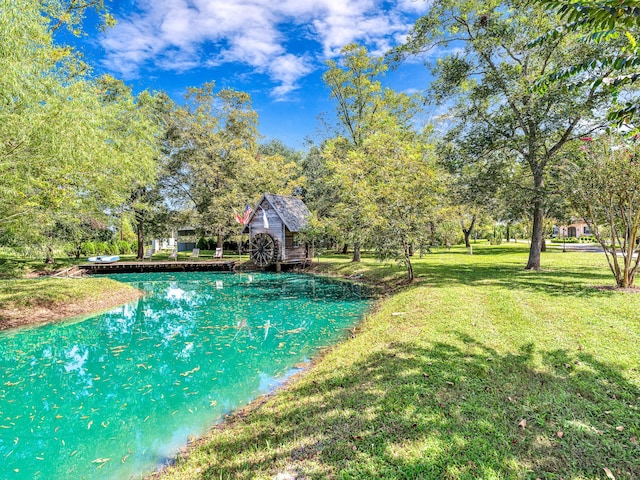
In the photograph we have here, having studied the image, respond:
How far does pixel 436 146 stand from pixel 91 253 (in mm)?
32563

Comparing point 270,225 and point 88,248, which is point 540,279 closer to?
point 270,225

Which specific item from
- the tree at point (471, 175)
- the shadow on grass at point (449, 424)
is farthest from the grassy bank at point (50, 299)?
the tree at point (471, 175)

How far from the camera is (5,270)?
59.1 feet

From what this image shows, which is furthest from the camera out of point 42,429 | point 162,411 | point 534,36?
point 534,36

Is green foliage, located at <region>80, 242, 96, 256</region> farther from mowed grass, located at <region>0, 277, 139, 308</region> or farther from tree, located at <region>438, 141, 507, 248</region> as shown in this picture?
tree, located at <region>438, 141, 507, 248</region>

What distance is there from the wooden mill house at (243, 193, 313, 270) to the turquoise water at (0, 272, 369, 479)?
949 centimetres

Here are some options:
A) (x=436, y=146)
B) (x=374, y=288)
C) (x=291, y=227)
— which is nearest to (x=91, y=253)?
(x=291, y=227)

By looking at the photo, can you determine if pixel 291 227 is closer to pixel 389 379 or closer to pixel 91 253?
pixel 389 379

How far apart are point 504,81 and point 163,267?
23841mm

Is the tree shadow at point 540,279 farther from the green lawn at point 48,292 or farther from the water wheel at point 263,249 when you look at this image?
the green lawn at point 48,292

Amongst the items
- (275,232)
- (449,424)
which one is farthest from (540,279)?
(275,232)

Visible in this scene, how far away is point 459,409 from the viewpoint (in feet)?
12.0

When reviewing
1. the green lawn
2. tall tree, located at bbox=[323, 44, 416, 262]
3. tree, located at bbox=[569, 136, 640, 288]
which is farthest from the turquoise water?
tall tree, located at bbox=[323, 44, 416, 262]

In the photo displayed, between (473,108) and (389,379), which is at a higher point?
(473,108)
